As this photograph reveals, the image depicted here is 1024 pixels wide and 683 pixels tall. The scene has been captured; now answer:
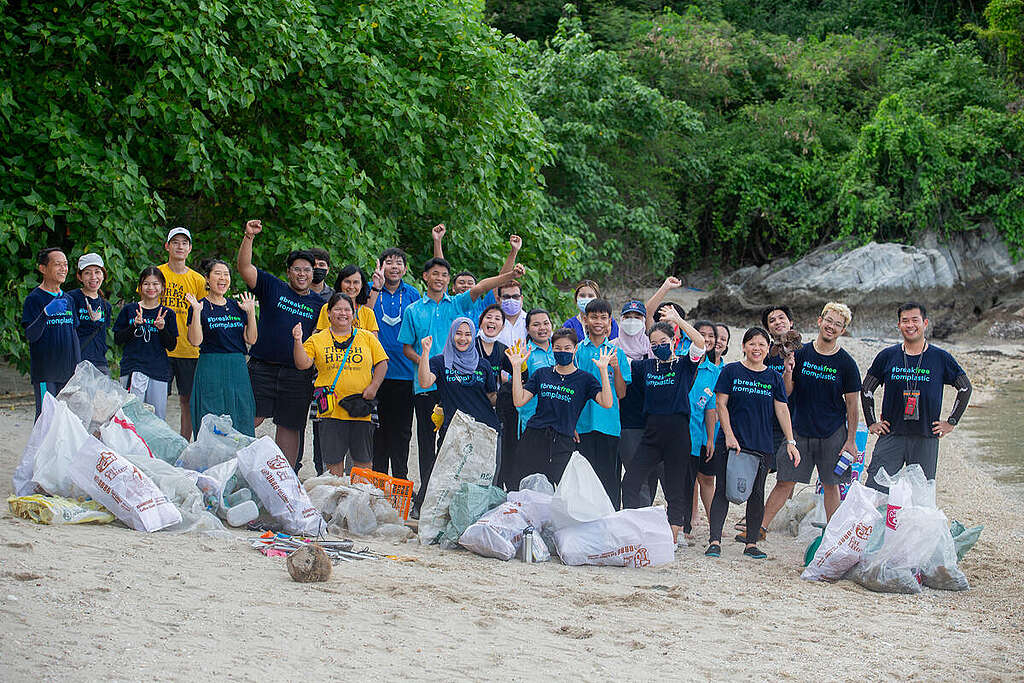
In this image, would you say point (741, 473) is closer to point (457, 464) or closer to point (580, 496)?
point (580, 496)

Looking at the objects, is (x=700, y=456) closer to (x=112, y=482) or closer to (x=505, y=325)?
(x=505, y=325)

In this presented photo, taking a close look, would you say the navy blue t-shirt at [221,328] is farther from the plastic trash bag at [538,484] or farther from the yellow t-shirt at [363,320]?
the plastic trash bag at [538,484]

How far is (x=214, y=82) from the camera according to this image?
9.38 metres

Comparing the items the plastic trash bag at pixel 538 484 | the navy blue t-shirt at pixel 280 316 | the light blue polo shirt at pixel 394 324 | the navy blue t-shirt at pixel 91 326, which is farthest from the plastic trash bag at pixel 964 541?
the navy blue t-shirt at pixel 91 326

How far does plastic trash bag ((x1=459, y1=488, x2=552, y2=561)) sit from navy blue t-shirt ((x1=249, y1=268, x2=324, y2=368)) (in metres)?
1.90

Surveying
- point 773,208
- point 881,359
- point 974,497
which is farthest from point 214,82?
point 773,208

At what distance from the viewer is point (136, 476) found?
18.3 ft

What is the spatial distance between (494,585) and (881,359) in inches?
118

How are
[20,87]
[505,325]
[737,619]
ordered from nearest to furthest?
[737,619], [505,325], [20,87]

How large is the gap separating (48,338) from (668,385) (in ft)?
13.6

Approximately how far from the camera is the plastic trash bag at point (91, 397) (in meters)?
6.11

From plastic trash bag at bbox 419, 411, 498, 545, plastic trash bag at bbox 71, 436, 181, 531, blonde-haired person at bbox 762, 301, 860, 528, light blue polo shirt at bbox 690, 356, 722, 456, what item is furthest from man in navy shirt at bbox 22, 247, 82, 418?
blonde-haired person at bbox 762, 301, 860, 528

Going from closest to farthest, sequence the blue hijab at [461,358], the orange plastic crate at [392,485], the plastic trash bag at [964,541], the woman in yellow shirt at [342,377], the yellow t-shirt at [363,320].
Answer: the plastic trash bag at [964,541]
the orange plastic crate at [392,485]
the blue hijab at [461,358]
the woman in yellow shirt at [342,377]
the yellow t-shirt at [363,320]

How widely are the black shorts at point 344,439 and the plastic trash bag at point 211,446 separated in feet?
1.59
